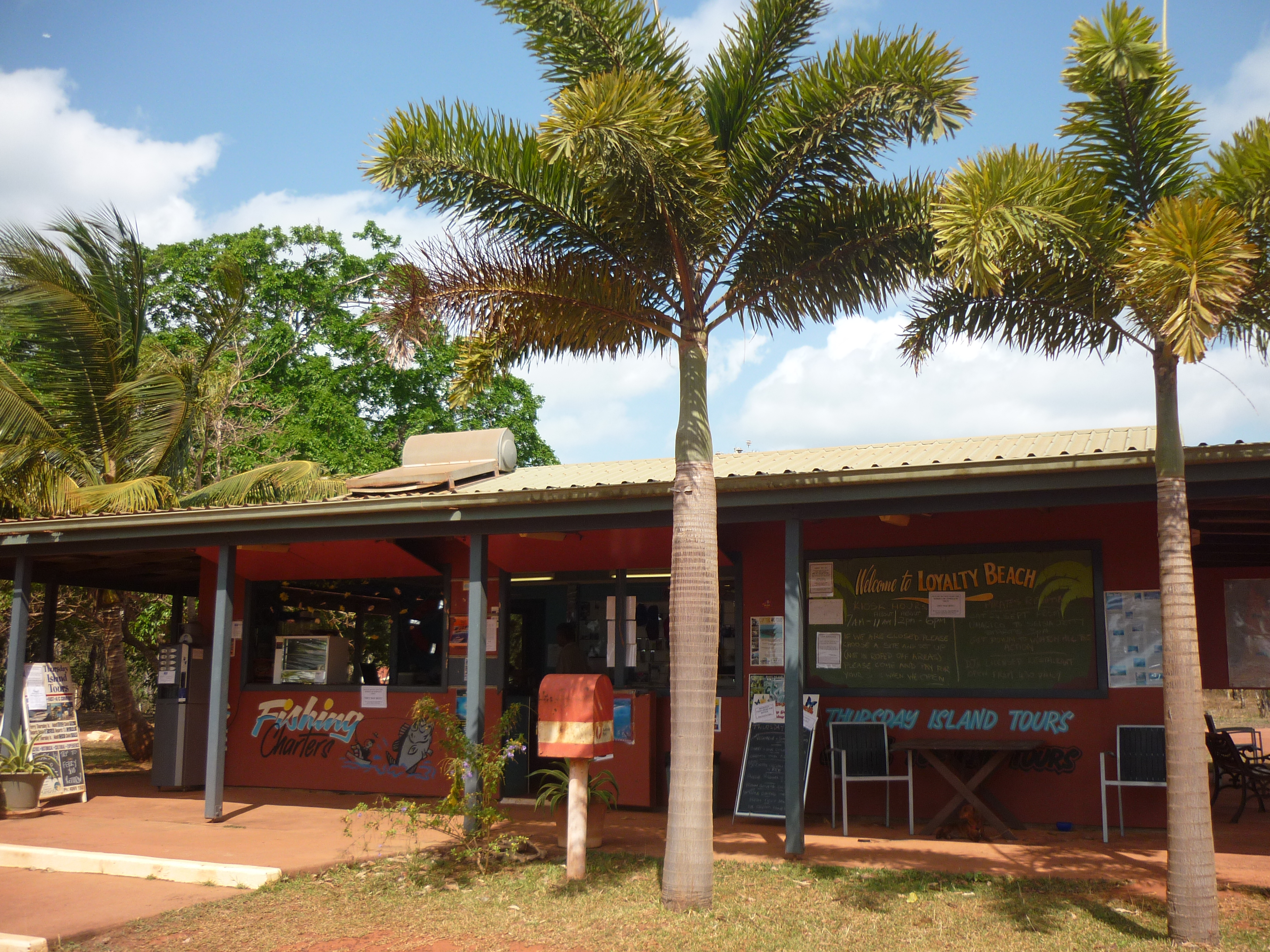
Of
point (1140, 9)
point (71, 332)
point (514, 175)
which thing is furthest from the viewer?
point (71, 332)

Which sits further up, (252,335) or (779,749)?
(252,335)

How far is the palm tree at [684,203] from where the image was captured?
20.1 feet

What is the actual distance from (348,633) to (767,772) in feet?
19.6

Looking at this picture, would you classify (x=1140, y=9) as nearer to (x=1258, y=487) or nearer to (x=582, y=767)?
(x=1258, y=487)

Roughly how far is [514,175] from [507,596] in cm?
521

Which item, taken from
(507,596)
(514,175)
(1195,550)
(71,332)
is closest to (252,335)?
(71,332)

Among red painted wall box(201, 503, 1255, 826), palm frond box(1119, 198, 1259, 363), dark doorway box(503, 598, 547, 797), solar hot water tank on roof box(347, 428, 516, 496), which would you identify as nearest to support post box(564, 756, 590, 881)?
red painted wall box(201, 503, 1255, 826)

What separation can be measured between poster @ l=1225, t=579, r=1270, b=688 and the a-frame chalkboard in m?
3.73

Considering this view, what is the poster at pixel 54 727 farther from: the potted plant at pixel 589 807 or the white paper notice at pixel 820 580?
the white paper notice at pixel 820 580

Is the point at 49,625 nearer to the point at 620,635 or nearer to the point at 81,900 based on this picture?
the point at 81,900

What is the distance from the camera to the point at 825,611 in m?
9.50

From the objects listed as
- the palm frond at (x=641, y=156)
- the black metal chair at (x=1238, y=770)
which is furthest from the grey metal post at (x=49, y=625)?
the black metal chair at (x=1238, y=770)

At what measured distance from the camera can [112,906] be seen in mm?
6461

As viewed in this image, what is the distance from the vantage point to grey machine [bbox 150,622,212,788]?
11.8 meters
